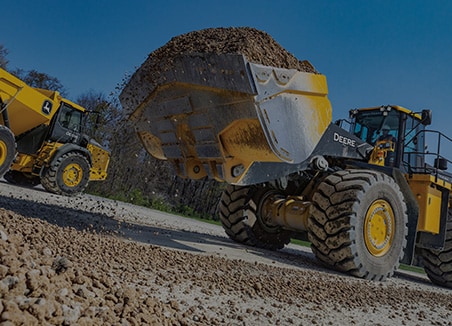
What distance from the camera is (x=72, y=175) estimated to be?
11188 millimetres

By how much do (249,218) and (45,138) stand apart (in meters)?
6.90

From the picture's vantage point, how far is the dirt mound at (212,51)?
4.17 metres

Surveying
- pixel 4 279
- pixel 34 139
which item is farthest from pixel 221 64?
pixel 34 139

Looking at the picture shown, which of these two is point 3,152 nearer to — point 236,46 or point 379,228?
point 236,46

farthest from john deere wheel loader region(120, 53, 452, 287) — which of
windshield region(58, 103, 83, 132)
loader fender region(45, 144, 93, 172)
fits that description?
windshield region(58, 103, 83, 132)

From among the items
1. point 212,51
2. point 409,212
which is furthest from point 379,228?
point 212,51

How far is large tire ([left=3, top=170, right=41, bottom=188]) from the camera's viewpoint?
1208 cm

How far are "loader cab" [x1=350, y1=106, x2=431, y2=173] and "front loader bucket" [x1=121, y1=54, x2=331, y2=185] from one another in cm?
192

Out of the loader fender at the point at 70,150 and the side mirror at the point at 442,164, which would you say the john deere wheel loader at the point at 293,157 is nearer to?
the side mirror at the point at 442,164

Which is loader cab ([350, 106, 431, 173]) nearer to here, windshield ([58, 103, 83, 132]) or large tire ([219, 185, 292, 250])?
large tire ([219, 185, 292, 250])

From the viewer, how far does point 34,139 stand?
10688 mm

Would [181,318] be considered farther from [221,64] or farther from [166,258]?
[221,64]

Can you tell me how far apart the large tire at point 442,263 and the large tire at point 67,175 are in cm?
888

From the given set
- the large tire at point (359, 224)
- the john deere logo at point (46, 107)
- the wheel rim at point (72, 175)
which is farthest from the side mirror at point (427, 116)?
the wheel rim at point (72, 175)
